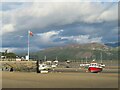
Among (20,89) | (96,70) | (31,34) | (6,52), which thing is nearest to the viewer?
(20,89)

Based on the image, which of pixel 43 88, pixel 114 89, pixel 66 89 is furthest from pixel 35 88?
pixel 114 89

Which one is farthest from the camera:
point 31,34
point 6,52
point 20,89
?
point 6,52

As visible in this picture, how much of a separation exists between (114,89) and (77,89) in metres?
3.21

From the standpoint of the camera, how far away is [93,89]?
1053 inches

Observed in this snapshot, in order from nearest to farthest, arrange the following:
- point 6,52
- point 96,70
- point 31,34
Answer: point 96,70, point 31,34, point 6,52

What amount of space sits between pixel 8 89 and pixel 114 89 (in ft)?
29.3

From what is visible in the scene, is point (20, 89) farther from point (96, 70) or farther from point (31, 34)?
point (31, 34)

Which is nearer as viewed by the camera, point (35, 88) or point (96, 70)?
point (35, 88)

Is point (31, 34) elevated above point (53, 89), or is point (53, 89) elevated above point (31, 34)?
point (31, 34)

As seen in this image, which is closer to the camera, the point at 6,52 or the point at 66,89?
the point at 66,89

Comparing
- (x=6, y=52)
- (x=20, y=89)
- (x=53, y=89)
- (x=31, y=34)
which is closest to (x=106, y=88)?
(x=53, y=89)

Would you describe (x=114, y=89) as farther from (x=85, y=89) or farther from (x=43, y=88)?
(x=43, y=88)

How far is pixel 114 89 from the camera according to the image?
89.6 feet

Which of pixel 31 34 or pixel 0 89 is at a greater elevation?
pixel 31 34
